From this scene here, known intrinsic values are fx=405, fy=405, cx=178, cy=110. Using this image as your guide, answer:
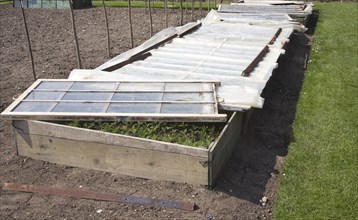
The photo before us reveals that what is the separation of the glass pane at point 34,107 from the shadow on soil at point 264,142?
259 centimetres

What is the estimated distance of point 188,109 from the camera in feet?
18.0

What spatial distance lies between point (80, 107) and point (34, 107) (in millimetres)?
654

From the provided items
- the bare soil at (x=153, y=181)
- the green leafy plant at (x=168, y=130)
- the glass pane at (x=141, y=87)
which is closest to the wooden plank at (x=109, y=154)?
the bare soil at (x=153, y=181)

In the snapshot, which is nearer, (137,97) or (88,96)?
(137,97)

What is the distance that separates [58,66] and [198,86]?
4461 millimetres

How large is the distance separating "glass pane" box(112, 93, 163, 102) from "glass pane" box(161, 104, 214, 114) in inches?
12.2

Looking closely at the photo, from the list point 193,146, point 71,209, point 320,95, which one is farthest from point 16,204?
point 320,95

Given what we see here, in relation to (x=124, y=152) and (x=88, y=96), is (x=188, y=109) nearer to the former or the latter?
(x=124, y=152)

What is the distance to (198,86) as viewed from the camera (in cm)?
629

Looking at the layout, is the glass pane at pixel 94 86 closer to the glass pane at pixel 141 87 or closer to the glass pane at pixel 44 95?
the glass pane at pixel 141 87

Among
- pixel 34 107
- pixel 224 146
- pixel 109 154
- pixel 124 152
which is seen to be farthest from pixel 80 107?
pixel 224 146

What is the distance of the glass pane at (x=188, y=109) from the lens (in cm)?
540

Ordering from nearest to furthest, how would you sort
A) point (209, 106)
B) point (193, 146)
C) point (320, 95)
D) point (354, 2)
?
point (193, 146)
point (209, 106)
point (320, 95)
point (354, 2)

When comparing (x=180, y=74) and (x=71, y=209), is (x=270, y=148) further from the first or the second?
(x=71, y=209)
